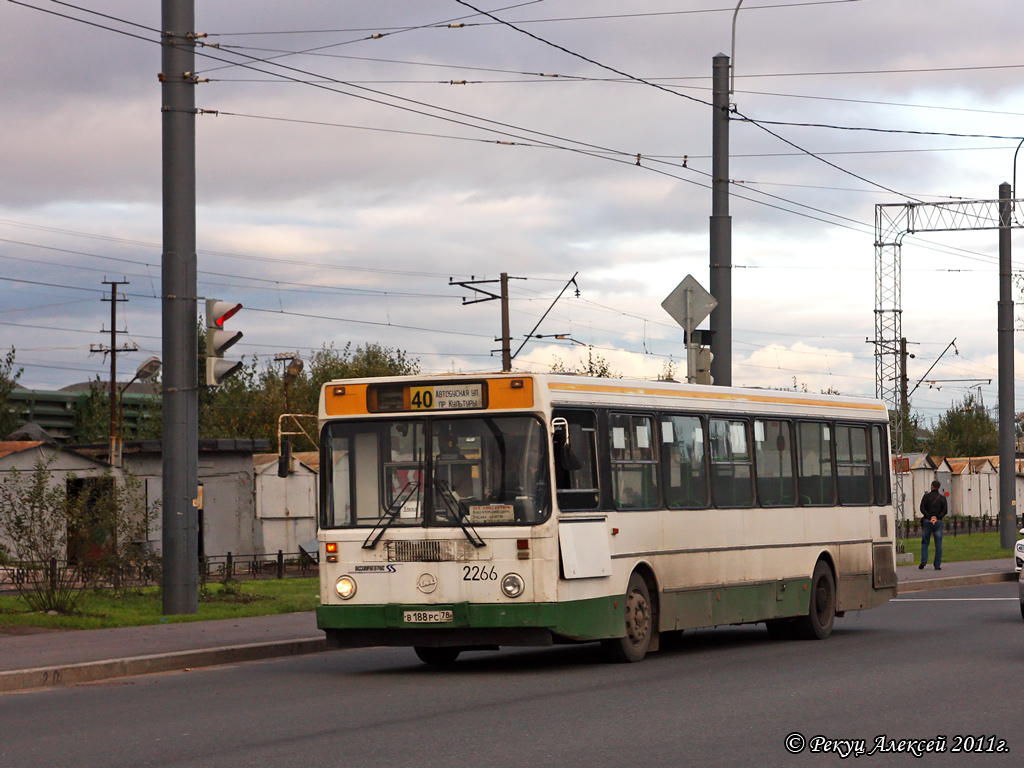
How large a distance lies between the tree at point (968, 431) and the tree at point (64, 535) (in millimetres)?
97774

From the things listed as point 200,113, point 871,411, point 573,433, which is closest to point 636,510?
point 573,433

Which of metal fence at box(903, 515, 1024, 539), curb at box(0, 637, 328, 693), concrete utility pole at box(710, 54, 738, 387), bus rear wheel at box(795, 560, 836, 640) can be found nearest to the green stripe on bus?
curb at box(0, 637, 328, 693)

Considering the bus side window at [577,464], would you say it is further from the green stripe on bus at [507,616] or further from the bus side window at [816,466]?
the bus side window at [816,466]

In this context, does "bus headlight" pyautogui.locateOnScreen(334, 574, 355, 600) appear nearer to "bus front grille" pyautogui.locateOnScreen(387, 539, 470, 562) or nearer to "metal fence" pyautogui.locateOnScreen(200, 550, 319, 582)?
"bus front grille" pyautogui.locateOnScreen(387, 539, 470, 562)

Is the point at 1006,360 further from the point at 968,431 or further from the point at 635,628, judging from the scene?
the point at 968,431

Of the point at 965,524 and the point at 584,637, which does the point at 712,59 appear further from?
the point at 965,524

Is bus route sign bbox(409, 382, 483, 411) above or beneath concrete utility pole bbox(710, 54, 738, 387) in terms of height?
beneath

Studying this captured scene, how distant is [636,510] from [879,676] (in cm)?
301

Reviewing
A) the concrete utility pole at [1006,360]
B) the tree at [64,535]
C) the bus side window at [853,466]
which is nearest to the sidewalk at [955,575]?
the concrete utility pole at [1006,360]

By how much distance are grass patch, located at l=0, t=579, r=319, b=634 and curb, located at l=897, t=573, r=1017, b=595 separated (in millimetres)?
10880

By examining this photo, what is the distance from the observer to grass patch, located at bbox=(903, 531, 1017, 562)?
3772 centimetres

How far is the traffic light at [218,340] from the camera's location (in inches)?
776

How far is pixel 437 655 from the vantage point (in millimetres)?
15258

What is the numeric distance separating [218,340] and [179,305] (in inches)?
27.2
